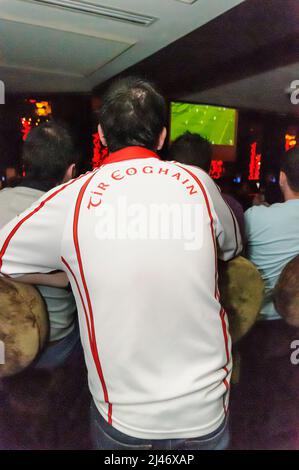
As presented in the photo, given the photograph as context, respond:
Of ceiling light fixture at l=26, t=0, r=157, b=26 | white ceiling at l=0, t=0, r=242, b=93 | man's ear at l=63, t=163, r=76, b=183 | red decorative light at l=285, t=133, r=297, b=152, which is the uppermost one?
ceiling light fixture at l=26, t=0, r=157, b=26

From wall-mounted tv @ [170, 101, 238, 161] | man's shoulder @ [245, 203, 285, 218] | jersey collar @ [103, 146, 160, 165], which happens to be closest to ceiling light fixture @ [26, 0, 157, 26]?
wall-mounted tv @ [170, 101, 238, 161]

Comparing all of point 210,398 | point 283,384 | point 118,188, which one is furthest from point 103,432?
point 283,384

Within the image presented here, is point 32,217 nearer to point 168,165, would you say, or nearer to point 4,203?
point 168,165

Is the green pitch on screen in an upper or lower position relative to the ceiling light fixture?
lower

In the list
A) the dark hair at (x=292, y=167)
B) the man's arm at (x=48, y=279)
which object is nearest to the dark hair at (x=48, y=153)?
the man's arm at (x=48, y=279)

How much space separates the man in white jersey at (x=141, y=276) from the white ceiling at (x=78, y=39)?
462 millimetres

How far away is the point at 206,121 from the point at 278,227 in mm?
435

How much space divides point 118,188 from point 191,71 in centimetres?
77

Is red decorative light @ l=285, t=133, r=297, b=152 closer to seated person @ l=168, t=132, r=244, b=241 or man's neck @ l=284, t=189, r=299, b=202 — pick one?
man's neck @ l=284, t=189, r=299, b=202

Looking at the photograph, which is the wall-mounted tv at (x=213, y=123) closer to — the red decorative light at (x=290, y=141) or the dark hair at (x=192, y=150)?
the dark hair at (x=192, y=150)

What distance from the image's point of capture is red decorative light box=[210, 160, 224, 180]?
125 centimetres

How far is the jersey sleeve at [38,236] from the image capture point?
708 mm

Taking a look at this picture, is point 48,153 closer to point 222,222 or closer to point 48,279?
point 48,279

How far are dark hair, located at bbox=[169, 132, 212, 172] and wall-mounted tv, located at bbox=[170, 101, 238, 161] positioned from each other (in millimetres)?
20
